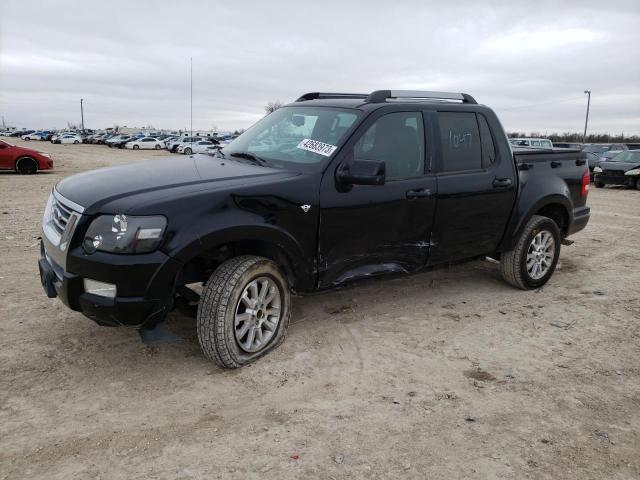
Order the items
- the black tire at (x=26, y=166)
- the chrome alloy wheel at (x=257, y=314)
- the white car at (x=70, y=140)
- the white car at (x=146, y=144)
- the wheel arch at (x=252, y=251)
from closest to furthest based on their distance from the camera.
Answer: the wheel arch at (x=252, y=251), the chrome alloy wheel at (x=257, y=314), the black tire at (x=26, y=166), the white car at (x=146, y=144), the white car at (x=70, y=140)

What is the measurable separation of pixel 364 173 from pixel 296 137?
2.87ft

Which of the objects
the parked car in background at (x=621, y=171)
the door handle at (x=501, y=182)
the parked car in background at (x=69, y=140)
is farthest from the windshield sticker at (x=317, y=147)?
the parked car in background at (x=69, y=140)

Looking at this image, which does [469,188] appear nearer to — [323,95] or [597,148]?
[323,95]

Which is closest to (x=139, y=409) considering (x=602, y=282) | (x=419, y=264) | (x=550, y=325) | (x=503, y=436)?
(x=503, y=436)

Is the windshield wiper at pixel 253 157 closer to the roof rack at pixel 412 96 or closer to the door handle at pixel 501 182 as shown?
the roof rack at pixel 412 96

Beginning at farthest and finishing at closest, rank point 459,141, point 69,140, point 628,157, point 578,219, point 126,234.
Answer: point 69,140
point 628,157
point 578,219
point 459,141
point 126,234

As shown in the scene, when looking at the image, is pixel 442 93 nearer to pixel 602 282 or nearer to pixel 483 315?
pixel 483 315

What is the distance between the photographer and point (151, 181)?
3.49 meters

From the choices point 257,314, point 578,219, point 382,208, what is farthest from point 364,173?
point 578,219

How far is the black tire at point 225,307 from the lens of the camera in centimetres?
339

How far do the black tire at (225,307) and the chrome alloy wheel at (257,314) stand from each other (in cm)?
6

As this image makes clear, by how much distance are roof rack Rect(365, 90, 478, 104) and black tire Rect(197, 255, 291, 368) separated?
1.75 m

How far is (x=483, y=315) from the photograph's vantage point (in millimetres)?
4828

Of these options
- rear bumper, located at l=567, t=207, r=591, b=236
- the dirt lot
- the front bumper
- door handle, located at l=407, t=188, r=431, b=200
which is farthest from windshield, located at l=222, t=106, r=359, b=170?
rear bumper, located at l=567, t=207, r=591, b=236
